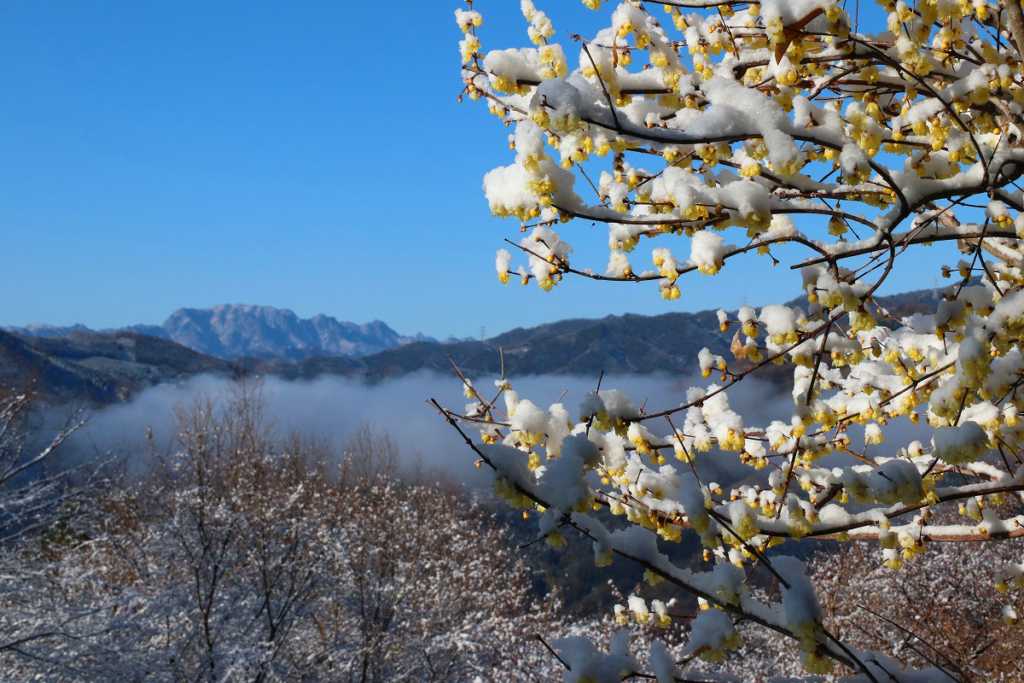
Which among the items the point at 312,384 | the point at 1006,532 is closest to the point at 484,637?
the point at 1006,532

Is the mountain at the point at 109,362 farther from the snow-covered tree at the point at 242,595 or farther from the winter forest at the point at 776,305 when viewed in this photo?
the winter forest at the point at 776,305

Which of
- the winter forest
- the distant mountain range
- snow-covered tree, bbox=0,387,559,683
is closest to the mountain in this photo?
the distant mountain range

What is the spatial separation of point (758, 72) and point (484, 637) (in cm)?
1327

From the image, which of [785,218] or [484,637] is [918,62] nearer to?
[785,218]

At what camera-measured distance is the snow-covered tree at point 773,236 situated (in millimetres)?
1568

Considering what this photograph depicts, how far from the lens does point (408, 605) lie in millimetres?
13867

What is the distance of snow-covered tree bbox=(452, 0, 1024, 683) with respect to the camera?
1568mm

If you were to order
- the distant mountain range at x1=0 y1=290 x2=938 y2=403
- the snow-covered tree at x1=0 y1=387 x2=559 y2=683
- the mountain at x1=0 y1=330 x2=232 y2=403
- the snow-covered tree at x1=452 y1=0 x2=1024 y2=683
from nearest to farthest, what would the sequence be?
the snow-covered tree at x1=452 y1=0 x2=1024 y2=683 → the snow-covered tree at x1=0 y1=387 x2=559 y2=683 → the mountain at x1=0 y1=330 x2=232 y2=403 → the distant mountain range at x1=0 y1=290 x2=938 y2=403

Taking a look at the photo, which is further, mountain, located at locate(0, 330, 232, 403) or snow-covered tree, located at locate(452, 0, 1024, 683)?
mountain, located at locate(0, 330, 232, 403)

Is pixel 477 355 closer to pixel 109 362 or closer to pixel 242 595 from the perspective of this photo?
pixel 109 362

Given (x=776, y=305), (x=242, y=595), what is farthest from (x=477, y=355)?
(x=776, y=305)

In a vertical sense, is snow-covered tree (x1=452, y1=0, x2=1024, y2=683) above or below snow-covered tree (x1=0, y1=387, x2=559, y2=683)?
above

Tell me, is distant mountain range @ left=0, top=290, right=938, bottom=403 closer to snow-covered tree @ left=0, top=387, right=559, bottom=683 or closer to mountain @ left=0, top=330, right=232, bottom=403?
mountain @ left=0, top=330, right=232, bottom=403

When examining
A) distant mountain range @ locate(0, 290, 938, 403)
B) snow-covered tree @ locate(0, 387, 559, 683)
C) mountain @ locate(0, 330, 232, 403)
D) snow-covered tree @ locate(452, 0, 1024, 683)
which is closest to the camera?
snow-covered tree @ locate(452, 0, 1024, 683)
